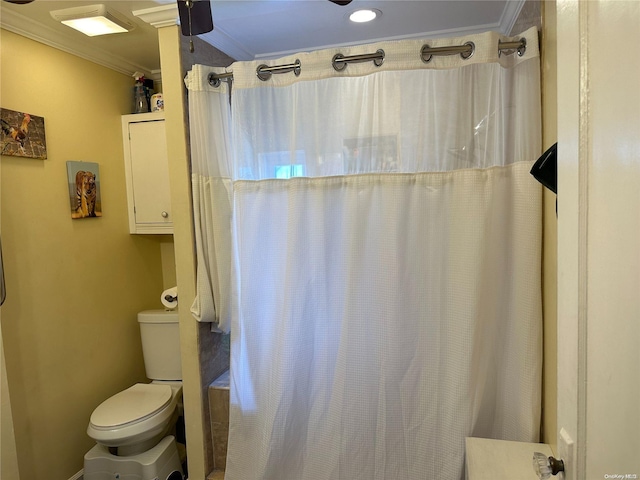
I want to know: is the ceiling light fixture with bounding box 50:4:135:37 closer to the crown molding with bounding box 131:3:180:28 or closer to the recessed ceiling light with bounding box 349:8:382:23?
the crown molding with bounding box 131:3:180:28

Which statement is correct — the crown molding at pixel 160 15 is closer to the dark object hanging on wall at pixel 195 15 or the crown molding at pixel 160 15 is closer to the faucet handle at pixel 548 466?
the dark object hanging on wall at pixel 195 15

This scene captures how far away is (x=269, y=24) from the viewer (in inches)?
76.8

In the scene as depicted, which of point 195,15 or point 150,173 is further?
point 150,173

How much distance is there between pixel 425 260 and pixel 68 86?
6.79ft

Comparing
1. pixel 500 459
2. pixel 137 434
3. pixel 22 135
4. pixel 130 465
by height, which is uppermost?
pixel 22 135

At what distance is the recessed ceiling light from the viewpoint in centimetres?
185

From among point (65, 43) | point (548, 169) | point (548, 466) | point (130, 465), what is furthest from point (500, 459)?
point (65, 43)

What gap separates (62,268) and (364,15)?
200cm

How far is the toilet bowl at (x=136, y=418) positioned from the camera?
1.97 meters

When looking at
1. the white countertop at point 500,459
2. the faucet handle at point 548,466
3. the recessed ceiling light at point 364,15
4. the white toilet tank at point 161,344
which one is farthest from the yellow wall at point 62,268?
the faucet handle at point 548,466

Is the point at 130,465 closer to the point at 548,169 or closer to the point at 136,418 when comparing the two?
the point at 136,418

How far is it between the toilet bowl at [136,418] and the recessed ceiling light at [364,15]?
218 cm

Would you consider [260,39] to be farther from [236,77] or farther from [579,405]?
[579,405]

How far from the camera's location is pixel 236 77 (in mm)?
1767
